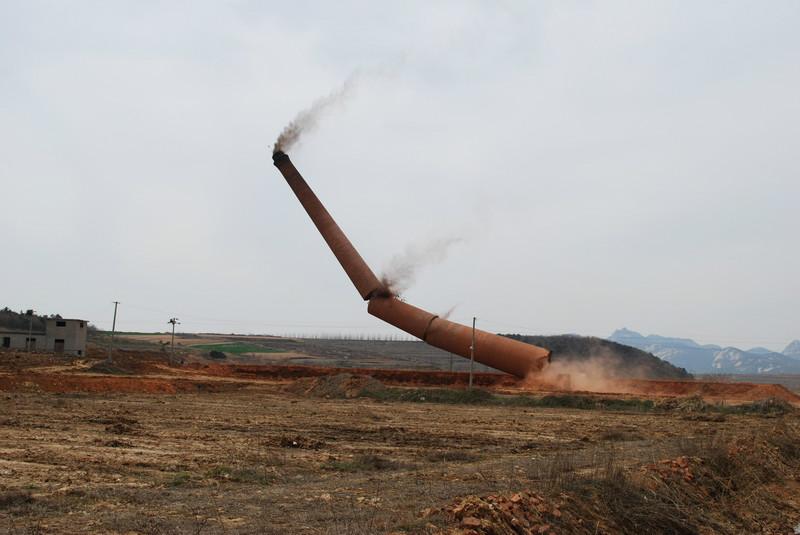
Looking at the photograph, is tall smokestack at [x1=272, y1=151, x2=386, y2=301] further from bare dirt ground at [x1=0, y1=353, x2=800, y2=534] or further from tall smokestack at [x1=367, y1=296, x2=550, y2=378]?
bare dirt ground at [x1=0, y1=353, x2=800, y2=534]

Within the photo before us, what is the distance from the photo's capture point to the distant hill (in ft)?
181

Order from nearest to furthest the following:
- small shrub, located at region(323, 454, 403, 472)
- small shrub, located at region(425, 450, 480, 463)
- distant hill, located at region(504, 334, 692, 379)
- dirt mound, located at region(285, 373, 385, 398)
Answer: small shrub, located at region(323, 454, 403, 472), small shrub, located at region(425, 450, 480, 463), dirt mound, located at region(285, 373, 385, 398), distant hill, located at region(504, 334, 692, 379)

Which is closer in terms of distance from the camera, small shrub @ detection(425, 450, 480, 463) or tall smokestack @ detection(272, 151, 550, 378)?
small shrub @ detection(425, 450, 480, 463)

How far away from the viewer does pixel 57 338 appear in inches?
2608

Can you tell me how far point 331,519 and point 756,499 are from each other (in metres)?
9.13

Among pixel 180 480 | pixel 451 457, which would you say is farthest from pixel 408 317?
pixel 180 480

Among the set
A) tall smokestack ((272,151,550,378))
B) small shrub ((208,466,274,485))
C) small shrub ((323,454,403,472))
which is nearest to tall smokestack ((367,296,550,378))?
tall smokestack ((272,151,550,378))

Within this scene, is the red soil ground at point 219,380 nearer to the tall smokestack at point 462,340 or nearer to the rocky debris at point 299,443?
the tall smokestack at point 462,340

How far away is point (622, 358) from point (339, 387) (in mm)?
32375

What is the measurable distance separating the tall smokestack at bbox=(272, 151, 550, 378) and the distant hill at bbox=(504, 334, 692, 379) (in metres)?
3.22

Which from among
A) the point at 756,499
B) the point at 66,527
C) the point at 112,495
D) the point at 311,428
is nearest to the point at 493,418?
the point at 311,428

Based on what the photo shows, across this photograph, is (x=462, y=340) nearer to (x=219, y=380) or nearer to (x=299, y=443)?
(x=219, y=380)

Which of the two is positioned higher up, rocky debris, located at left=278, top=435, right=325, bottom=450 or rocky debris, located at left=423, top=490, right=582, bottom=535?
rocky debris, located at left=423, top=490, right=582, bottom=535

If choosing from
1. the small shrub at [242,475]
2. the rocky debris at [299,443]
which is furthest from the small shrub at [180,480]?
the rocky debris at [299,443]
